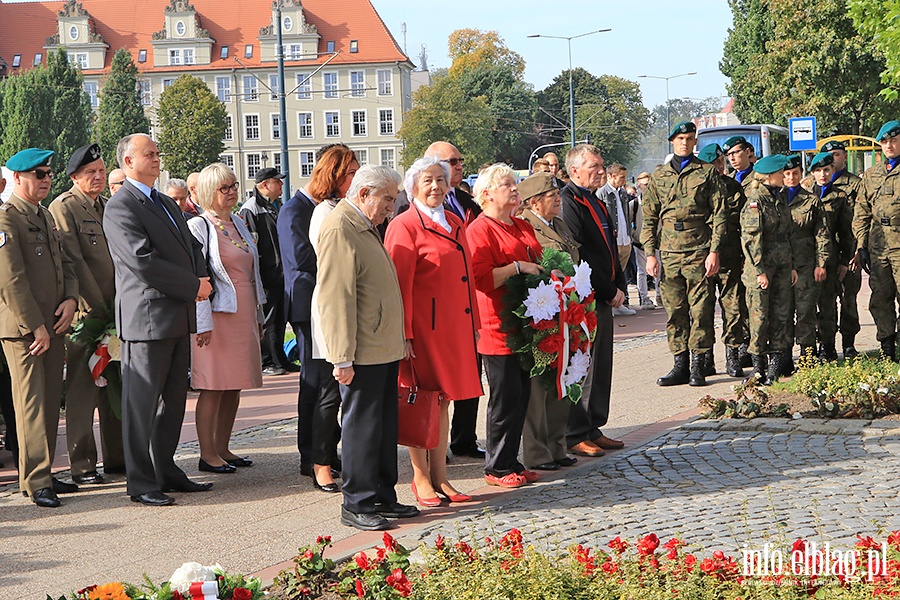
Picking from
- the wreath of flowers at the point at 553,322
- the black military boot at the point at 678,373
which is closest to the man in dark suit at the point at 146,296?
the wreath of flowers at the point at 553,322

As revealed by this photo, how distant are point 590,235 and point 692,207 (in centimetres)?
296

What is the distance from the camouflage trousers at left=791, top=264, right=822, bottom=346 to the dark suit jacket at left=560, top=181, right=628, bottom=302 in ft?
12.4

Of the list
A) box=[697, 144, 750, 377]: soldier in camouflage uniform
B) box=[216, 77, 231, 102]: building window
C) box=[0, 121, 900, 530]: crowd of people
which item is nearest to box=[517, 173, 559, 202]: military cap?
box=[0, 121, 900, 530]: crowd of people

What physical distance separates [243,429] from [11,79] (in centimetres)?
7372

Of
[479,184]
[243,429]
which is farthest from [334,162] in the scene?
[243,429]

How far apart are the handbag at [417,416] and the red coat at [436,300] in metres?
0.08

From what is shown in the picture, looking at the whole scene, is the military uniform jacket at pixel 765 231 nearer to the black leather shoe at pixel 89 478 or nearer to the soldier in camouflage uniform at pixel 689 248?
the soldier in camouflage uniform at pixel 689 248

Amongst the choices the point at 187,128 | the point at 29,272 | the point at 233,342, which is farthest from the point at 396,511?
the point at 187,128

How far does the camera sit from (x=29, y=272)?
7.72 meters

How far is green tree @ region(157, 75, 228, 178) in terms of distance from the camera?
80062mm

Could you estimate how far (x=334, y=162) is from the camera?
7.74 m

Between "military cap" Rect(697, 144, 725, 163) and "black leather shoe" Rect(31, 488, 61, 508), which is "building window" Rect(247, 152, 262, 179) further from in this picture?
"black leather shoe" Rect(31, 488, 61, 508)

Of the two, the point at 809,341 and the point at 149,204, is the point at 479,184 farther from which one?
the point at 809,341

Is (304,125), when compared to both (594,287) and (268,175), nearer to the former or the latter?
(268,175)
